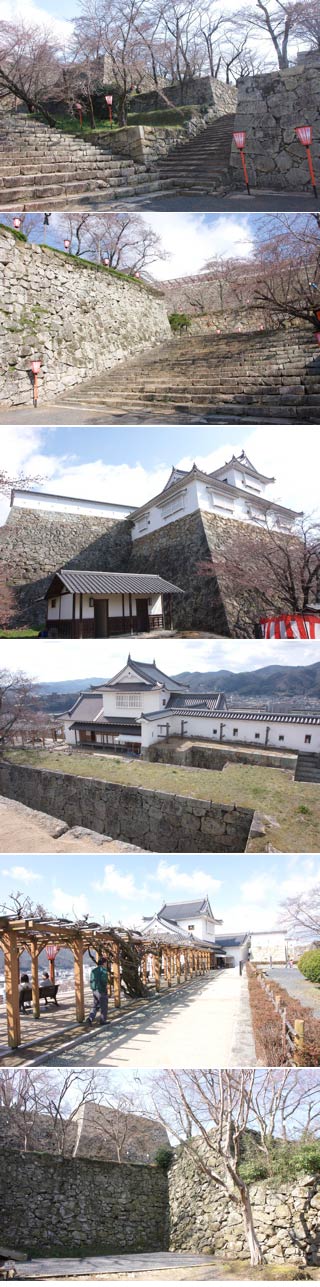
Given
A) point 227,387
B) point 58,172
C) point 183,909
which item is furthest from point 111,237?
point 183,909

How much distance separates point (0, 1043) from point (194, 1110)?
2.29m

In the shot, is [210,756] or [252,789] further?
[210,756]

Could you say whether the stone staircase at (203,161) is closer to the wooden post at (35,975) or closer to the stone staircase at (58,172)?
the stone staircase at (58,172)

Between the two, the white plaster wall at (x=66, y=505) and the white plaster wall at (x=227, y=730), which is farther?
the white plaster wall at (x=66, y=505)

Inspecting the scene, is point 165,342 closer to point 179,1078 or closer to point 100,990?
point 100,990

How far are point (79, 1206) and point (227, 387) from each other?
733 centimetres

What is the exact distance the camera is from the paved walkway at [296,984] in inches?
256

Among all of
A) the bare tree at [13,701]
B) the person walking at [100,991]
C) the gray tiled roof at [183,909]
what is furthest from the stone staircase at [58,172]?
the person walking at [100,991]

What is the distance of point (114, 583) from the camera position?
5879mm

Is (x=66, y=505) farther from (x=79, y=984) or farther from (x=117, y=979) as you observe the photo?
(x=117, y=979)

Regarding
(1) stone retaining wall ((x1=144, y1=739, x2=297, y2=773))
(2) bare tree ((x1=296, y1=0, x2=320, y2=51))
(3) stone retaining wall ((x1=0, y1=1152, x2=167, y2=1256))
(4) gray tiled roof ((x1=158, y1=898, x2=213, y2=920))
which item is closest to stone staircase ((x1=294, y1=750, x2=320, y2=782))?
(1) stone retaining wall ((x1=144, y1=739, x2=297, y2=773))

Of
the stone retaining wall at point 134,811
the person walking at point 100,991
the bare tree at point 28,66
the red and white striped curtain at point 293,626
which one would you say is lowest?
the person walking at point 100,991

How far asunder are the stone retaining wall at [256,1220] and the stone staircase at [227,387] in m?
6.34

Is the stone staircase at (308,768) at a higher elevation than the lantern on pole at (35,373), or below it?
below
